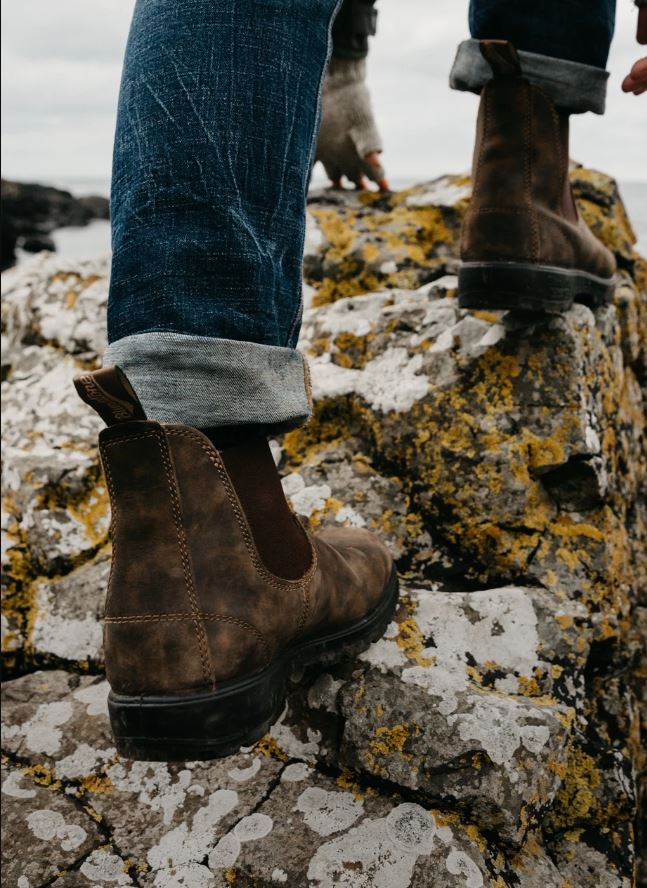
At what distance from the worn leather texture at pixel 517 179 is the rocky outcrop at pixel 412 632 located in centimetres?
22

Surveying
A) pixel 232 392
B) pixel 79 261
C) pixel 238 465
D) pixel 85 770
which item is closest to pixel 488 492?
pixel 238 465

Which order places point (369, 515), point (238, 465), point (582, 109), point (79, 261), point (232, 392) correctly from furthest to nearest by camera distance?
point (79, 261) → point (369, 515) → point (582, 109) → point (238, 465) → point (232, 392)

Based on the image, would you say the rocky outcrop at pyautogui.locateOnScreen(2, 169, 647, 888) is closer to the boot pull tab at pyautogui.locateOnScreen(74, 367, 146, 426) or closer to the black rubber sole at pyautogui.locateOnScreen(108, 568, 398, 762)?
the black rubber sole at pyautogui.locateOnScreen(108, 568, 398, 762)

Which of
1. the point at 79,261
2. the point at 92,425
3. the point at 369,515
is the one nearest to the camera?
the point at 369,515

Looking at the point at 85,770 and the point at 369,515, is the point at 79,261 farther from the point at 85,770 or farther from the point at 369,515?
the point at 85,770

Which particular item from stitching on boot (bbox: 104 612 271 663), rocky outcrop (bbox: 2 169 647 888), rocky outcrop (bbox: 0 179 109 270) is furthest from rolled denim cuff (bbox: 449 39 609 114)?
rocky outcrop (bbox: 0 179 109 270)

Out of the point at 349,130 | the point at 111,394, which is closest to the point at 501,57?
the point at 111,394

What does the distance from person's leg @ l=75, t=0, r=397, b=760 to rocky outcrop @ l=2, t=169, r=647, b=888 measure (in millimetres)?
248

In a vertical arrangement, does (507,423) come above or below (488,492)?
above

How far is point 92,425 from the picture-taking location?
188 cm

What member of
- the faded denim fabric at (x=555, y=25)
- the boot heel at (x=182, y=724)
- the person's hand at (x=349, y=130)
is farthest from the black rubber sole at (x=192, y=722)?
the person's hand at (x=349, y=130)

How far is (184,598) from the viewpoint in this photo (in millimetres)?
962

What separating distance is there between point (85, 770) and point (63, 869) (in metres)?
0.18

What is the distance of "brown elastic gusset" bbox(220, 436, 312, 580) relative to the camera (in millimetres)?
1029
